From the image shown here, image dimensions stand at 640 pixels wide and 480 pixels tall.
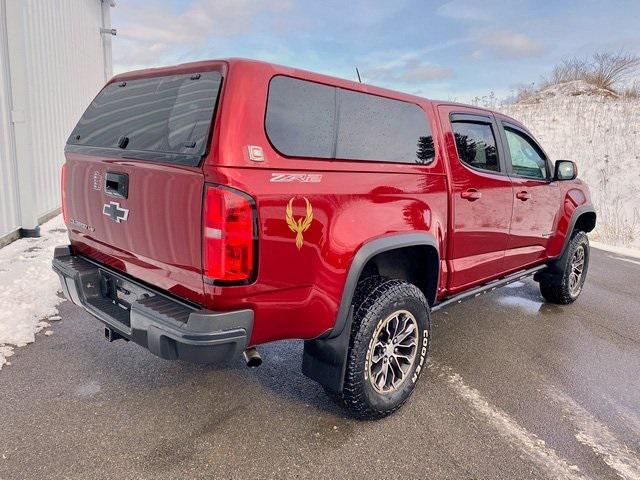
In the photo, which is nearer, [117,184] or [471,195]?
[117,184]

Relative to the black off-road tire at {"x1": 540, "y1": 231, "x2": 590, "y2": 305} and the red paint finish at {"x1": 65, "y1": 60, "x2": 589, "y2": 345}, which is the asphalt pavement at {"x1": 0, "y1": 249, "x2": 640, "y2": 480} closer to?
the red paint finish at {"x1": 65, "y1": 60, "x2": 589, "y2": 345}

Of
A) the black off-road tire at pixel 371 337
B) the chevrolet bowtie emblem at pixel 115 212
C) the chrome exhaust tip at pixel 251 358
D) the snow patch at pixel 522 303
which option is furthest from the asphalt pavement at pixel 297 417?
the chevrolet bowtie emblem at pixel 115 212

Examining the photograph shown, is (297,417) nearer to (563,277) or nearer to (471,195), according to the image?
(471,195)

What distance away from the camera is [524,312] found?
15.8 ft

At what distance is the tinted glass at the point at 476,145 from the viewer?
132 inches

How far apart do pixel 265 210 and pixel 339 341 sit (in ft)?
2.86

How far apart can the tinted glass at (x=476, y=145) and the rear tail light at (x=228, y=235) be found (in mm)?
1881

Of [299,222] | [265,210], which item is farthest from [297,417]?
[265,210]

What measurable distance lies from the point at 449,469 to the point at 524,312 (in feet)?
9.55

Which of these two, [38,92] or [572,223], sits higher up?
[38,92]

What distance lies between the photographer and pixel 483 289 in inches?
148

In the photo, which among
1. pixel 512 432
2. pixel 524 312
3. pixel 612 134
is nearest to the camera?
pixel 512 432

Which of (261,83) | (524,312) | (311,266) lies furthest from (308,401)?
(524,312)

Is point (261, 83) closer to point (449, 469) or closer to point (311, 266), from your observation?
point (311, 266)
